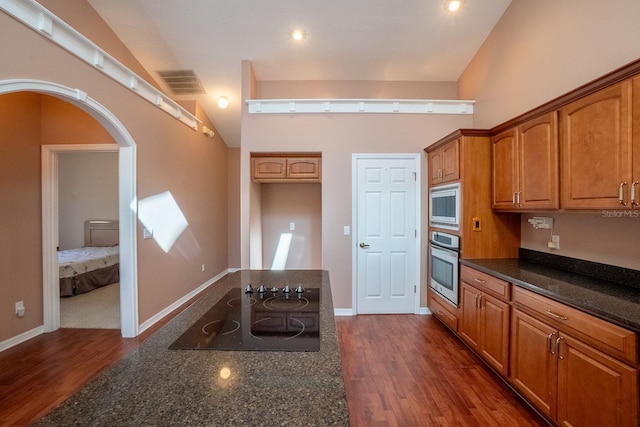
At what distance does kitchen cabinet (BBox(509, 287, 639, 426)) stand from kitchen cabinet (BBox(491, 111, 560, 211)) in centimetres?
81

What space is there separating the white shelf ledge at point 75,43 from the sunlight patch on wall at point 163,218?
3.99 ft

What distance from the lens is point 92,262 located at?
189 inches

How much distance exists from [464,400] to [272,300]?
5.61 feet

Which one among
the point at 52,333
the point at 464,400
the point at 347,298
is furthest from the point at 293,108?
the point at 52,333

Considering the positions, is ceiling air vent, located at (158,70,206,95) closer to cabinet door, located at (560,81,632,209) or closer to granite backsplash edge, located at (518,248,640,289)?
cabinet door, located at (560,81,632,209)

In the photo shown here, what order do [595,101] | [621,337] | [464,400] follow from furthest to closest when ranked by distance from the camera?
1. [464,400]
2. [595,101]
3. [621,337]

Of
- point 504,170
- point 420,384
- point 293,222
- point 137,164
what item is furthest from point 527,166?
point 137,164

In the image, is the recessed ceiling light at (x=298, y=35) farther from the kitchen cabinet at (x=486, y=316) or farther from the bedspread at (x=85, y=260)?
the bedspread at (x=85, y=260)

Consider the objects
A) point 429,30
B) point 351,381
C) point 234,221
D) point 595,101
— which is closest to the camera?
point 595,101

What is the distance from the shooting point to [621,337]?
1.39 metres

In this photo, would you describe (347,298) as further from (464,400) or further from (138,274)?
(138,274)

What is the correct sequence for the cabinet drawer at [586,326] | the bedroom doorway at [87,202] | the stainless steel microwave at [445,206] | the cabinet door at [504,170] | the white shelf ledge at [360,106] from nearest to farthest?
the cabinet drawer at [586,326] → the cabinet door at [504,170] → the stainless steel microwave at [445,206] → the white shelf ledge at [360,106] → the bedroom doorway at [87,202]

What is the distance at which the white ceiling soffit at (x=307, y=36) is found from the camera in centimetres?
311

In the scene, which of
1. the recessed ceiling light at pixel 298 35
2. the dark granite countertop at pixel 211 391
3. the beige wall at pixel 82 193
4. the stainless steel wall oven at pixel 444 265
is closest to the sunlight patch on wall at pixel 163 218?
the recessed ceiling light at pixel 298 35
